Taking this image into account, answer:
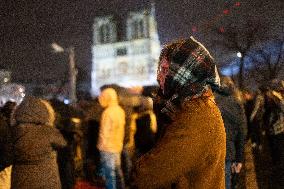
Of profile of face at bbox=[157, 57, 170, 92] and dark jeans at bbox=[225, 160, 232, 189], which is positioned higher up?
profile of face at bbox=[157, 57, 170, 92]

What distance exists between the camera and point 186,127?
1.90m

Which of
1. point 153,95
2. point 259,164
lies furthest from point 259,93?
point 153,95

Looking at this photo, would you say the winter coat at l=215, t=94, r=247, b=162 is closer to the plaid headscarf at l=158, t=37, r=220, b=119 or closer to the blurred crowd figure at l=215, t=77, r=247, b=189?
the blurred crowd figure at l=215, t=77, r=247, b=189

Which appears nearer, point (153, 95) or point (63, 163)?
point (153, 95)

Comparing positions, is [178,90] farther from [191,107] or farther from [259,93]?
[259,93]

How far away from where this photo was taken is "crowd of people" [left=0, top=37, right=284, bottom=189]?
1887 millimetres

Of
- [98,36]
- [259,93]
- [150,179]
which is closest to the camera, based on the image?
[150,179]

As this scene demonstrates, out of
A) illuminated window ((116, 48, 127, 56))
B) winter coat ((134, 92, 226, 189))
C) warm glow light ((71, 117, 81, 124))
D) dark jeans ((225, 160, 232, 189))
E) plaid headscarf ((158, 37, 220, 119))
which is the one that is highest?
illuminated window ((116, 48, 127, 56))

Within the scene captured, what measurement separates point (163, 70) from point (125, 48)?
96.7 meters

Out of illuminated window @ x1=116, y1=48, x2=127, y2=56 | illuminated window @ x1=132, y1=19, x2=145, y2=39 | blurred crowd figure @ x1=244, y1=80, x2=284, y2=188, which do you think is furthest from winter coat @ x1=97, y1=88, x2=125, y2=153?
illuminated window @ x1=116, y1=48, x2=127, y2=56

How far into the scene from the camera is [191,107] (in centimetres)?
199

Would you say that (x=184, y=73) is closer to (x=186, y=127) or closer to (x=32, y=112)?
(x=186, y=127)

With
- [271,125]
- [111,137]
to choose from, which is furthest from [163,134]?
[271,125]

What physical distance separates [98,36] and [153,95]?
98.4 m
